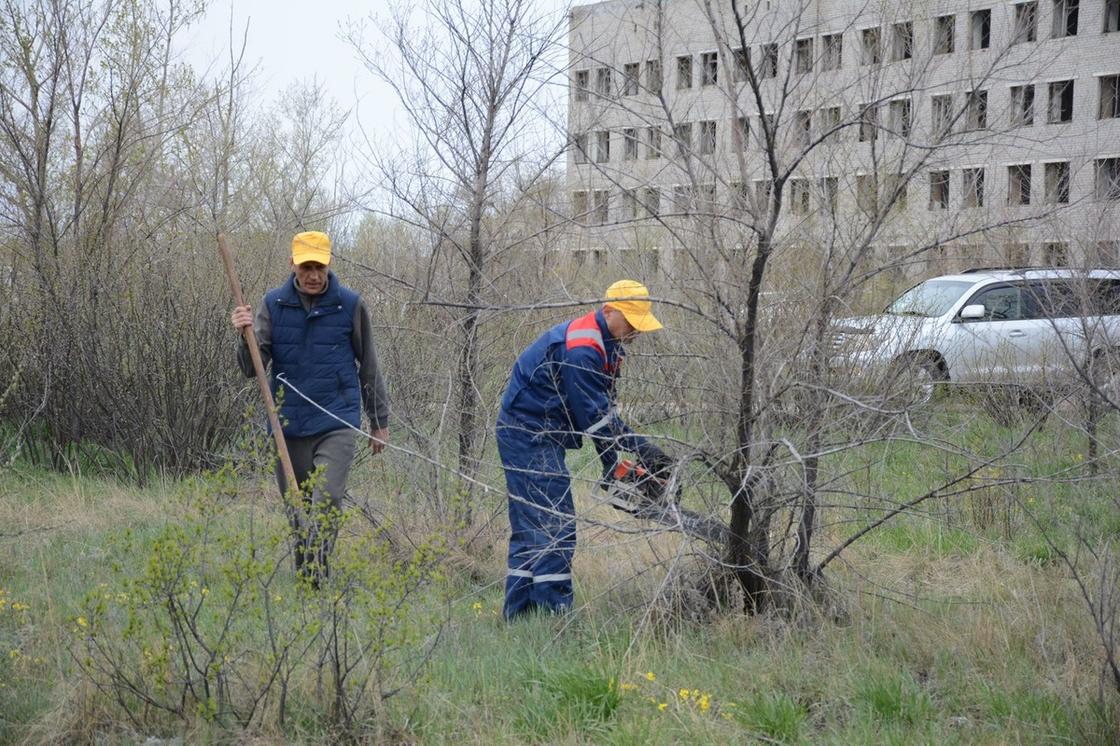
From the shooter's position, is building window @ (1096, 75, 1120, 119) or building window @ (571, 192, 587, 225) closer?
building window @ (571, 192, 587, 225)

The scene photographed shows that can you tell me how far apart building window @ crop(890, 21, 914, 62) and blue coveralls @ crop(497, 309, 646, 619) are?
179 cm

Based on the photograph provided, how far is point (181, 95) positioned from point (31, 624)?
741 centimetres

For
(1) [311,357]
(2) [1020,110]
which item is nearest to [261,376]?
(1) [311,357]

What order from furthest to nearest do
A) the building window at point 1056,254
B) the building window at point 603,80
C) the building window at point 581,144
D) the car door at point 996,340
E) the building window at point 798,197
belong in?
the car door at point 996,340
the building window at point 1056,254
the building window at point 581,144
the building window at point 798,197
the building window at point 603,80

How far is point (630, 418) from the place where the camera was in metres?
4.79

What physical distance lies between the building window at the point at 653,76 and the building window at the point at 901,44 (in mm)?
1091

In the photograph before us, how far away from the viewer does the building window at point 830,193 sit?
486 cm

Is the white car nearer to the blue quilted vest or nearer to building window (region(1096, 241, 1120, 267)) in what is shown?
building window (region(1096, 241, 1120, 267))

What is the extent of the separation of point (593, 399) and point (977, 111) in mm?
2108

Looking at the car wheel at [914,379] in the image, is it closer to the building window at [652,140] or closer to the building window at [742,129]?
the building window at [742,129]

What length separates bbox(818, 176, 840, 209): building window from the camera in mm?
4855

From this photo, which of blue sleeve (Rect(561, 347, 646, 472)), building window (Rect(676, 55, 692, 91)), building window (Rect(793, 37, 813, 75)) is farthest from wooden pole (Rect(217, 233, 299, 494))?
building window (Rect(793, 37, 813, 75))

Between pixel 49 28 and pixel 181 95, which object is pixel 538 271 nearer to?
pixel 49 28

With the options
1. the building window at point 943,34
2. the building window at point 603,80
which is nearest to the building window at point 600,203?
the building window at point 603,80
